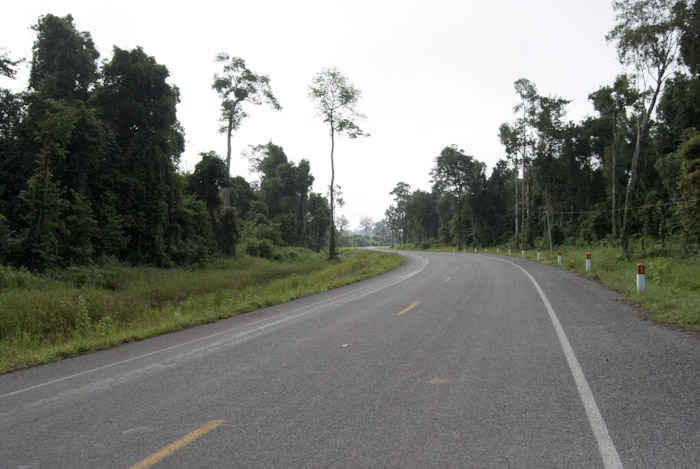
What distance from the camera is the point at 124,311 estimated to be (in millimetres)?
12977

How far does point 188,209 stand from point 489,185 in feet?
172

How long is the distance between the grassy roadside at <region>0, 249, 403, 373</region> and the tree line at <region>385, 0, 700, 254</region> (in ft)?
65.3

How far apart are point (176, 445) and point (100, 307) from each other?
36.0ft

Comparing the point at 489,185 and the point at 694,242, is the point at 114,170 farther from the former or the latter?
the point at 489,185

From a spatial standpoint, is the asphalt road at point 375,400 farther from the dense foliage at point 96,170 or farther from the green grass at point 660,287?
the dense foliage at point 96,170

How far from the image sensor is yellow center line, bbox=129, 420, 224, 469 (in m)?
3.24

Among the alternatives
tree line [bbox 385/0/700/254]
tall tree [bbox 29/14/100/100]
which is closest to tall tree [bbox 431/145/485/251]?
tree line [bbox 385/0/700/254]

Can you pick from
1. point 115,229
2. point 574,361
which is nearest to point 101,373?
point 574,361

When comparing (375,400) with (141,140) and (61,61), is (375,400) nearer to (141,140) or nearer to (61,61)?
(141,140)

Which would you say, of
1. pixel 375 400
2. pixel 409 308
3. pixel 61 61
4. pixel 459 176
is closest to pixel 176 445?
pixel 375 400

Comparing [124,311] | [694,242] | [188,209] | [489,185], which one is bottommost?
[124,311]

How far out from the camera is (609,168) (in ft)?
137

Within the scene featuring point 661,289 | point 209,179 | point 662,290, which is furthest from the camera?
point 209,179

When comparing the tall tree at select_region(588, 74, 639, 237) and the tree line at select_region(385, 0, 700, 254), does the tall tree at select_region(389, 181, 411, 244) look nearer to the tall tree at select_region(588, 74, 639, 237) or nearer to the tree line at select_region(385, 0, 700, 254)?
the tree line at select_region(385, 0, 700, 254)
